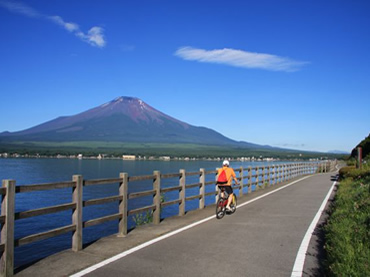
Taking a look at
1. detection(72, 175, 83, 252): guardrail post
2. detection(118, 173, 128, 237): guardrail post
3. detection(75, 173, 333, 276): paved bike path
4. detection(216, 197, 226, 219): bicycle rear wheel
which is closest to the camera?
detection(75, 173, 333, 276): paved bike path

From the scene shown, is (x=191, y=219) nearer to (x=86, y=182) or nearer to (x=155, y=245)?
(x=155, y=245)

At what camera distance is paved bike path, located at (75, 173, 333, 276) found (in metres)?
6.66

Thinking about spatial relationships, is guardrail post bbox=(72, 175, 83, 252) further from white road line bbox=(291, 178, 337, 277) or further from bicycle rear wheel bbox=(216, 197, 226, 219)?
bicycle rear wheel bbox=(216, 197, 226, 219)

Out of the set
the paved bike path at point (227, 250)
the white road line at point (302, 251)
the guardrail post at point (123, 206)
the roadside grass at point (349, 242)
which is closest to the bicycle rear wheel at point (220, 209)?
the paved bike path at point (227, 250)

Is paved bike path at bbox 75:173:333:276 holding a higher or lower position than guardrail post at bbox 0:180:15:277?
lower

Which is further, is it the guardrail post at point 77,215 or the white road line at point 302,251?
the guardrail post at point 77,215

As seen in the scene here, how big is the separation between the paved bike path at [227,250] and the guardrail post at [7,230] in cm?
116

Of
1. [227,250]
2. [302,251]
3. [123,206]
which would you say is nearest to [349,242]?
[302,251]

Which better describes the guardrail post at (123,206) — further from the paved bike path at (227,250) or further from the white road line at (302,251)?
the white road line at (302,251)

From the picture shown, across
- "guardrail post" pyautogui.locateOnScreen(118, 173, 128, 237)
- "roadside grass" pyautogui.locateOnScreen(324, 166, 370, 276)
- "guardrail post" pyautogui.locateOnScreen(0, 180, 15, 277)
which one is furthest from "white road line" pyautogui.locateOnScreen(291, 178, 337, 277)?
"guardrail post" pyautogui.locateOnScreen(0, 180, 15, 277)

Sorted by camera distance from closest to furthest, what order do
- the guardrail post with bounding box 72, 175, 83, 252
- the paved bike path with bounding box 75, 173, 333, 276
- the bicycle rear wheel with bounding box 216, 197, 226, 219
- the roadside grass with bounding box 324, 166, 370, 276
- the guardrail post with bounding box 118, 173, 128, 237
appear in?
the roadside grass with bounding box 324, 166, 370, 276, the paved bike path with bounding box 75, 173, 333, 276, the guardrail post with bounding box 72, 175, 83, 252, the guardrail post with bounding box 118, 173, 128, 237, the bicycle rear wheel with bounding box 216, 197, 226, 219

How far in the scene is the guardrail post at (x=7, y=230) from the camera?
622 cm

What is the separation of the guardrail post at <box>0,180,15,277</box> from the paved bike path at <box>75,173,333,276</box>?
1.16 metres

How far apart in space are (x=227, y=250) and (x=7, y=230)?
3.83 metres
